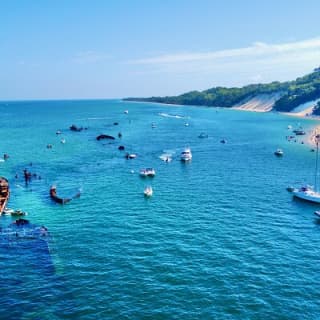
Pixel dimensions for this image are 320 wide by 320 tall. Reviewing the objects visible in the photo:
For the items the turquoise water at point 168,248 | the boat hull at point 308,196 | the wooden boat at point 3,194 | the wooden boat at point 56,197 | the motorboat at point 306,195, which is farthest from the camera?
the motorboat at point 306,195

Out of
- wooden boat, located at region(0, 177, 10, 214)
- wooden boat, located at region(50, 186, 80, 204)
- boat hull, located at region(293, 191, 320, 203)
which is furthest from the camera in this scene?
boat hull, located at region(293, 191, 320, 203)

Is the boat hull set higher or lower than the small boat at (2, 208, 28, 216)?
higher

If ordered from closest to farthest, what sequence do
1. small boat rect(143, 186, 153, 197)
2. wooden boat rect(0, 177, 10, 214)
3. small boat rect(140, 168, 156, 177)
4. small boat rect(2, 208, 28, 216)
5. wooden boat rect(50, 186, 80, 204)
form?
small boat rect(2, 208, 28, 216) → wooden boat rect(0, 177, 10, 214) → wooden boat rect(50, 186, 80, 204) → small boat rect(143, 186, 153, 197) → small boat rect(140, 168, 156, 177)

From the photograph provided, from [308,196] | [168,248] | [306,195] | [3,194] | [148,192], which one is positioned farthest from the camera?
[3,194]

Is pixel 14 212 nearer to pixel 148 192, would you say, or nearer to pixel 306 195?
pixel 148 192

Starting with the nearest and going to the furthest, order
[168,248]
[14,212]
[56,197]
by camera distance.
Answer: [168,248] → [14,212] → [56,197]

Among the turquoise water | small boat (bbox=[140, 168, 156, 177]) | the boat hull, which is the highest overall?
small boat (bbox=[140, 168, 156, 177])

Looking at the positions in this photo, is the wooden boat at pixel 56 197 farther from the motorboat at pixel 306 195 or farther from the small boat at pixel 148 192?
the motorboat at pixel 306 195

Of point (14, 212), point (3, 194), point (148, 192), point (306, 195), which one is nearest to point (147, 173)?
point (148, 192)

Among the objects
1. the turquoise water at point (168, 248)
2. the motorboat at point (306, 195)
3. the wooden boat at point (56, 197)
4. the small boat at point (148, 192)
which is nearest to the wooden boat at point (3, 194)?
the turquoise water at point (168, 248)

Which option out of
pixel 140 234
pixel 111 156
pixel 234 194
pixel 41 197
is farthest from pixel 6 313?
pixel 111 156

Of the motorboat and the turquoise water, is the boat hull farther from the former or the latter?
the turquoise water

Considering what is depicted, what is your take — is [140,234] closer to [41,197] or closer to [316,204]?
[41,197]

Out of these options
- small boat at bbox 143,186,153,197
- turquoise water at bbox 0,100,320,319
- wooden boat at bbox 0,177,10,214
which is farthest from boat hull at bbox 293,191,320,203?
wooden boat at bbox 0,177,10,214
